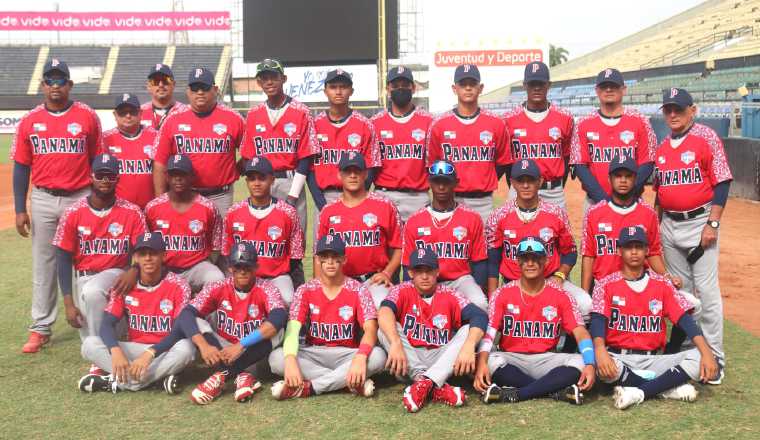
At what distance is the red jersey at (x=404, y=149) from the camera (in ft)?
20.1

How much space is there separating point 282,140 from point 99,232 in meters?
1.57

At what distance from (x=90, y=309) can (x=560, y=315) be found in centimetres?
324

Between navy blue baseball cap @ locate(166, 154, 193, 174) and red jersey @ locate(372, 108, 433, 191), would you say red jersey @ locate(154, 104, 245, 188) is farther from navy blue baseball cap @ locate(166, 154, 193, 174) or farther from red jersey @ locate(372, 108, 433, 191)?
red jersey @ locate(372, 108, 433, 191)

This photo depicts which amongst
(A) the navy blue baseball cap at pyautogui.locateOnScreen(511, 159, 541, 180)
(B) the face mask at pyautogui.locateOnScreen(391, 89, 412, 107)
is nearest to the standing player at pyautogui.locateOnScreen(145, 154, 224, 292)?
(B) the face mask at pyautogui.locateOnScreen(391, 89, 412, 107)

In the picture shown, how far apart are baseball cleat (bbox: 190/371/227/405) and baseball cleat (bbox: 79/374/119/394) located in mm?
566

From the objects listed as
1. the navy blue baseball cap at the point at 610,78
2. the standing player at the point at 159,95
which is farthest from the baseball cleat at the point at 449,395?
the standing player at the point at 159,95

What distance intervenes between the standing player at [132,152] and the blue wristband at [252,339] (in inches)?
78.3

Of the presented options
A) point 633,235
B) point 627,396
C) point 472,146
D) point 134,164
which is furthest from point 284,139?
point 627,396

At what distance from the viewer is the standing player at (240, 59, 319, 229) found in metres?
6.07

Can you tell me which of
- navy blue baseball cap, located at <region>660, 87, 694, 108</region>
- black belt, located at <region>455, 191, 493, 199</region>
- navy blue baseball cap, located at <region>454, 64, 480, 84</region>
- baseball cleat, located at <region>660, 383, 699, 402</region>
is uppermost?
navy blue baseball cap, located at <region>454, 64, 480, 84</region>

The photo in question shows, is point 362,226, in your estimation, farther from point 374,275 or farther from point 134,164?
point 134,164

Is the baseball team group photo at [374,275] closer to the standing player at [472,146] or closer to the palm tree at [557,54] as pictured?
the standing player at [472,146]

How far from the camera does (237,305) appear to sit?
5.11m

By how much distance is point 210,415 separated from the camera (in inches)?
176
